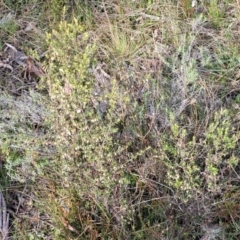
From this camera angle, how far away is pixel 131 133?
232cm

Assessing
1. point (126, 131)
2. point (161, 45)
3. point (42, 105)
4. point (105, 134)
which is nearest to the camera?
point (105, 134)

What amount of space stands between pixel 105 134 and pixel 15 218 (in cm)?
61

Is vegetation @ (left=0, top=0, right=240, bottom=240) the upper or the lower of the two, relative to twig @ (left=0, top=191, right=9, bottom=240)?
upper

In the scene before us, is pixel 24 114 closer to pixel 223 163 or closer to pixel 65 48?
pixel 65 48

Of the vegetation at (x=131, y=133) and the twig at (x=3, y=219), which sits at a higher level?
the vegetation at (x=131, y=133)

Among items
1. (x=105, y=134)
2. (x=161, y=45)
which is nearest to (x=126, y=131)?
Answer: (x=105, y=134)

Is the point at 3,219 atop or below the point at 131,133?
below

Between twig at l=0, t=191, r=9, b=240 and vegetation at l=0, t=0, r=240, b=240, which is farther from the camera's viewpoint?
twig at l=0, t=191, r=9, b=240

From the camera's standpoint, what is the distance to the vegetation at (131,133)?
2.15 m

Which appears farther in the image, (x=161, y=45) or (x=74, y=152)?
(x=161, y=45)

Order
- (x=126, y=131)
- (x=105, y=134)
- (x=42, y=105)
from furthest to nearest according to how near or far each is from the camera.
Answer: (x=42, y=105), (x=126, y=131), (x=105, y=134)

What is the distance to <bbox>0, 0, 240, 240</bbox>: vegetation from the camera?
2.15 metres

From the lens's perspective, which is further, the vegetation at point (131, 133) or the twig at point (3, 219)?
the twig at point (3, 219)

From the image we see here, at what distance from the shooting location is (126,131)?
231 centimetres
